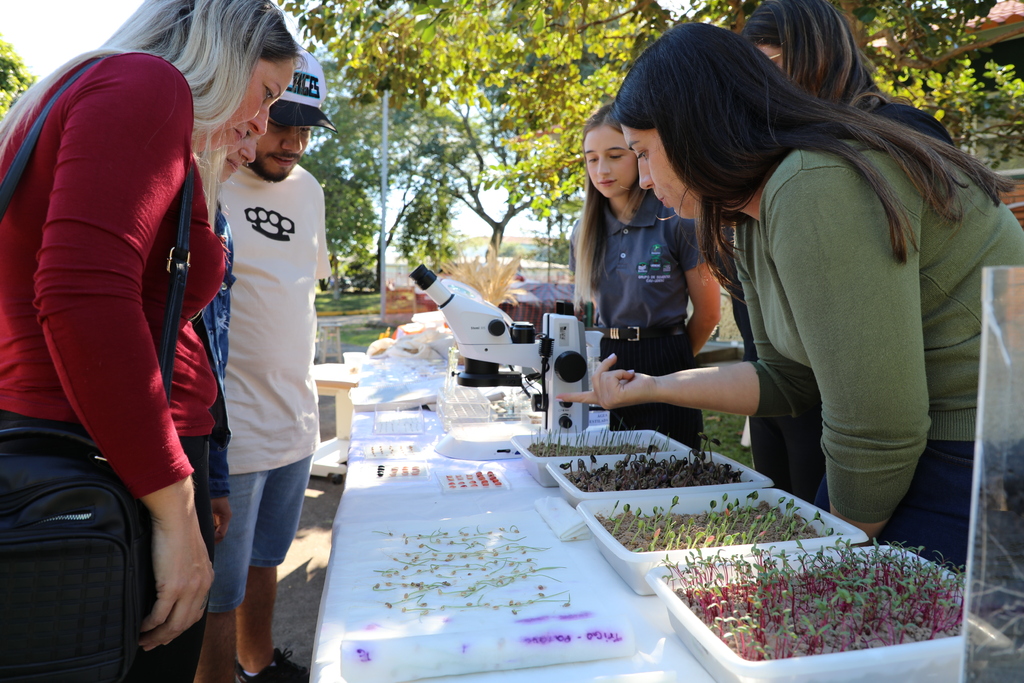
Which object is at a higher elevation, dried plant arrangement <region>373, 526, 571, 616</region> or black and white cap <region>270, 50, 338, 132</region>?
black and white cap <region>270, 50, 338, 132</region>

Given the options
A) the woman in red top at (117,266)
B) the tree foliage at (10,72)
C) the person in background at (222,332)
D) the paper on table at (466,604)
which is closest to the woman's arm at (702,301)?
the paper on table at (466,604)

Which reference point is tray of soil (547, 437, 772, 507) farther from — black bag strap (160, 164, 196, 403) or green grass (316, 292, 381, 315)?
green grass (316, 292, 381, 315)

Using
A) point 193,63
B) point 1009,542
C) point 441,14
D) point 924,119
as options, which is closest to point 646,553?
point 1009,542

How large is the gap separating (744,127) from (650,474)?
75cm

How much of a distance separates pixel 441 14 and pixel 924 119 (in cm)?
181

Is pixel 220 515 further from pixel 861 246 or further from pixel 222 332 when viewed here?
pixel 861 246

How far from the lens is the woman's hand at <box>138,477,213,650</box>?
0.96 meters

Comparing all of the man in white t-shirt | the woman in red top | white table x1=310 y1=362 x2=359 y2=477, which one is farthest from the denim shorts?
white table x1=310 y1=362 x2=359 y2=477

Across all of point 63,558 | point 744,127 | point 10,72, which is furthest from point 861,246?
point 10,72

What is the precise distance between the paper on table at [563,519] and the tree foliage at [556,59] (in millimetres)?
2534

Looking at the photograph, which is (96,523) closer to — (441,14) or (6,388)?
(6,388)

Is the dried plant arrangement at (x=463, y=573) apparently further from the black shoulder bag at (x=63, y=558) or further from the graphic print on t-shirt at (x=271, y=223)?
the graphic print on t-shirt at (x=271, y=223)

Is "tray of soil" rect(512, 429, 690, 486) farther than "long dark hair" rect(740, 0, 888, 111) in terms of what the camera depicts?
Yes

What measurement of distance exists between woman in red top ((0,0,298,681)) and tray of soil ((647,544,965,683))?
714 millimetres
